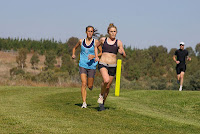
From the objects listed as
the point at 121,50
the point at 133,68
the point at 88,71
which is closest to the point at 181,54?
the point at 88,71

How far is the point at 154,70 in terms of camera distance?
112750mm

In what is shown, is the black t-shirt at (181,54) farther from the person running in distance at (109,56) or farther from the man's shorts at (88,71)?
the person running in distance at (109,56)

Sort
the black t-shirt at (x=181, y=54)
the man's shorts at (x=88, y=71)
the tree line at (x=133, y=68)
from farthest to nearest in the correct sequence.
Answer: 1. the tree line at (x=133, y=68)
2. the black t-shirt at (x=181, y=54)
3. the man's shorts at (x=88, y=71)

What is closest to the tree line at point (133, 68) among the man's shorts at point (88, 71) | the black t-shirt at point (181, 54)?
the black t-shirt at point (181, 54)

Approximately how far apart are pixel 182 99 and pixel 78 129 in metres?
8.78

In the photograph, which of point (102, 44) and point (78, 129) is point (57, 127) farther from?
point (102, 44)

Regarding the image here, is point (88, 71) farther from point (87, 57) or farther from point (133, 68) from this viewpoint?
point (133, 68)

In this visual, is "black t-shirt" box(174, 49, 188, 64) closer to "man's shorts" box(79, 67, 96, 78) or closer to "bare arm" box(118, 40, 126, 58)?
"man's shorts" box(79, 67, 96, 78)

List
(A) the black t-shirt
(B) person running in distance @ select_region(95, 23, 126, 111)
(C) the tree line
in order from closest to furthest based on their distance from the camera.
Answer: (B) person running in distance @ select_region(95, 23, 126, 111) < (A) the black t-shirt < (C) the tree line

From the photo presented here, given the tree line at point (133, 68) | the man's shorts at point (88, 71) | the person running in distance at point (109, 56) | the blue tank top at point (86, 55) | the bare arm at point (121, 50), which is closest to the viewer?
the bare arm at point (121, 50)

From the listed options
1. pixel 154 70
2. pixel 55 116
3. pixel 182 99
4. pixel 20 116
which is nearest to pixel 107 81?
pixel 55 116

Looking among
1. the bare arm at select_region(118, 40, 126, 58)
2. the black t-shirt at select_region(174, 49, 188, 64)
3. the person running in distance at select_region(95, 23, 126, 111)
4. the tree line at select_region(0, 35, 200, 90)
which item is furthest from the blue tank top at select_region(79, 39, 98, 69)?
the tree line at select_region(0, 35, 200, 90)

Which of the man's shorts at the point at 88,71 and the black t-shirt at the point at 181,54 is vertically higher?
the black t-shirt at the point at 181,54

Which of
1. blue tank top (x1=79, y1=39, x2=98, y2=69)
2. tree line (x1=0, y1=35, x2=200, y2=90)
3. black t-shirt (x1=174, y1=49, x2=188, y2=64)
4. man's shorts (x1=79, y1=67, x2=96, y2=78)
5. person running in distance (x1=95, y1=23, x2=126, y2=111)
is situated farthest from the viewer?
tree line (x1=0, y1=35, x2=200, y2=90)
